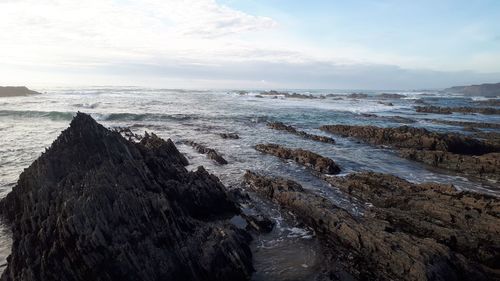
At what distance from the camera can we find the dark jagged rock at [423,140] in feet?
102

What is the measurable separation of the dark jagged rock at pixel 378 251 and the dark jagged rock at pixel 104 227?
3.02 metres

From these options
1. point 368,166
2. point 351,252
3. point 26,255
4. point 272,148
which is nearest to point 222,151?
point 272,148

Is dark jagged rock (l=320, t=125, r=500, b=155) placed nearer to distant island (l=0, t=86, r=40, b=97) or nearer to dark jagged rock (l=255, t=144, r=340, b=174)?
dark jagged rock (l=255, t=144, r=340, b=174)

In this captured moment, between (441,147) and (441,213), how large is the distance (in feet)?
58.4

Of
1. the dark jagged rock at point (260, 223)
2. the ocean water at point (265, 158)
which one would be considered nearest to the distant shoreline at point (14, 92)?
the ocean water at point (265, 158)

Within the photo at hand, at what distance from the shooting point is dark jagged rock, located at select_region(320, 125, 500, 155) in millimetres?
31047

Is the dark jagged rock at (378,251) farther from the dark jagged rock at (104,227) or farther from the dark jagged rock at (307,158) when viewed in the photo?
the dark jagged rock at (307,158)

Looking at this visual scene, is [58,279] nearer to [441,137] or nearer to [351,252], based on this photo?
[351,252]

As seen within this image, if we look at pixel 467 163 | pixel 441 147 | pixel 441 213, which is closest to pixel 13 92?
pixel 441 147

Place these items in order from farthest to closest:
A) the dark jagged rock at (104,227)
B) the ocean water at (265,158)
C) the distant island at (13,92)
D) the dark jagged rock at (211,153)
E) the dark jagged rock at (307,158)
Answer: the distant island at (13,92)
the dark jagged rock at (211,153)
the dark jagged rock at (307,158)
the ocean water at (265,158)
the dark jagged rock at (104,227)

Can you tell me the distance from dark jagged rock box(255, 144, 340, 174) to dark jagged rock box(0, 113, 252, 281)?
1125 centimetres

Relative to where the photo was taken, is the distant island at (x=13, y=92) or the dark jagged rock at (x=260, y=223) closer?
the dark jagged rock at (x=260, y=223)

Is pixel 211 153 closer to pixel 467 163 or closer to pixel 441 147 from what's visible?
pixel 467 163

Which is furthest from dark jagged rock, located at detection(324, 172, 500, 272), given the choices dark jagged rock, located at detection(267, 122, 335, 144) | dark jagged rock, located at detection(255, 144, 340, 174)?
dark jagged rock, located at detection(267, 122, 335, 144)
